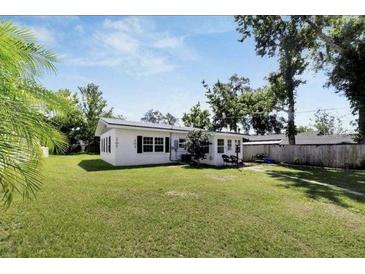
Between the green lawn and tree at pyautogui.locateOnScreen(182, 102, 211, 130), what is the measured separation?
28.8 meters

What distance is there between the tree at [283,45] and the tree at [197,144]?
7.93m

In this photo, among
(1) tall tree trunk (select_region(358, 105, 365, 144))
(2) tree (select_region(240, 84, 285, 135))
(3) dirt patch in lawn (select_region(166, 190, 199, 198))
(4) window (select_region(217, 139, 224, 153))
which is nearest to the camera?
(3) dirt patch in lawn (select_region(166, 190, 199, 198))

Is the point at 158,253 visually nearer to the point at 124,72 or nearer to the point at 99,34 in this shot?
the point at 99,34

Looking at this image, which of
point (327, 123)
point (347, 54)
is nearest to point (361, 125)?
point (347, 54)

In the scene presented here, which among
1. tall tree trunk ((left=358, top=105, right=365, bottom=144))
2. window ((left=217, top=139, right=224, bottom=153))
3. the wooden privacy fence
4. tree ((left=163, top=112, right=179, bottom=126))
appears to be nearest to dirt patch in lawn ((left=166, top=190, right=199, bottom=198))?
window ((left=217, top=139, right=224, bottom=153))

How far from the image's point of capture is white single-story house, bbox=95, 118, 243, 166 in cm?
1739

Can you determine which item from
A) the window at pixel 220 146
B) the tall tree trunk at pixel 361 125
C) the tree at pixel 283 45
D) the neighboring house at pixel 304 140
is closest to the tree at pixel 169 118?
the neighboring house at pixel 304 140

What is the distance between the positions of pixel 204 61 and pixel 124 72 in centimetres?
360

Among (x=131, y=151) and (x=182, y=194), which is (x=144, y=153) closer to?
(x=131, y=151)

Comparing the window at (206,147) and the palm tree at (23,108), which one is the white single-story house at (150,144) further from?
the palm tree at (23,108)

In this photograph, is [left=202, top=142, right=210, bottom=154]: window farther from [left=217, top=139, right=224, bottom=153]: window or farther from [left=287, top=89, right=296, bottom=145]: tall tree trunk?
[left=287, top=89, right=296, bottom=145]: tall tree trunk

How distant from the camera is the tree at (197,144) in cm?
1862

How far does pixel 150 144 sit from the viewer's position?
18938mm
